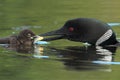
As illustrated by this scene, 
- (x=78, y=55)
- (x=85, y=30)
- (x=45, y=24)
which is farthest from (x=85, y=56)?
(x=45, y=24)

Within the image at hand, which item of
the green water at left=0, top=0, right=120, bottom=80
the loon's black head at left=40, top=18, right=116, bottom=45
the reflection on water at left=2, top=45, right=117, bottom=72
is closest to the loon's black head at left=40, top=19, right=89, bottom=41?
the loon's black head at left=40, top=18, right=116, bottom=45

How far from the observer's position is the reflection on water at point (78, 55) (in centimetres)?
731

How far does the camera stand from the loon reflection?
728 centimetres

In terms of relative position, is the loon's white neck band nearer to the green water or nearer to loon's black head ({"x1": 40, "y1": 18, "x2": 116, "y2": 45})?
loon's black head ({"x1": 40, "y1": 18, "x2": 116, "y2": 45})

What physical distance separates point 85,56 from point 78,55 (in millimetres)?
164

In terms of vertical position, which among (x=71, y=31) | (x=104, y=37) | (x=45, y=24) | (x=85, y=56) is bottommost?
(x=85, y=56)

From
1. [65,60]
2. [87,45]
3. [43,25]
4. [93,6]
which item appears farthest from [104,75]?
[93,6]

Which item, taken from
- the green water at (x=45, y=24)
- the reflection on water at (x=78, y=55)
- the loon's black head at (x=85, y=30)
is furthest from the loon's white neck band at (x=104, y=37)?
the green water at (x=45, y=24)

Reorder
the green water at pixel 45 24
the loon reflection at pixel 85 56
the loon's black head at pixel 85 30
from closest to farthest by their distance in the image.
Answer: the green water at pixel 45 24 < the loon reflection at pixel 85 56 < the loon's black head at pixel 85 30

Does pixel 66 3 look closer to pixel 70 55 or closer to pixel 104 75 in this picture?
pixel 70 55

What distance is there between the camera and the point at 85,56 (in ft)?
26.7

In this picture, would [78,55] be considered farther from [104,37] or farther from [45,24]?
[45,24]

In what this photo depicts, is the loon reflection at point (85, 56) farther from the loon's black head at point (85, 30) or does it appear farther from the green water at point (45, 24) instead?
the loon's black head at point (85, 30)

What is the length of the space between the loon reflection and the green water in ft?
0.33
